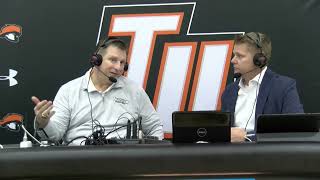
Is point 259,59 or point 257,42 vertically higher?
point 257,42

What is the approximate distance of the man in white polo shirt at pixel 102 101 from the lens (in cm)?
243

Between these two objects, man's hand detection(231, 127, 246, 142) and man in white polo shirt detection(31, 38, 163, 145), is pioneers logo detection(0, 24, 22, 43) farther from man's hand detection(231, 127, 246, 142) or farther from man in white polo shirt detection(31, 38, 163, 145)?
man's hand detection(231, 127, 246, 142)

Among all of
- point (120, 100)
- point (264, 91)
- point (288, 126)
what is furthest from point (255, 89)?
point (288, 126)

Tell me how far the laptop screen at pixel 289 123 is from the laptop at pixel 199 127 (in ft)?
0.34

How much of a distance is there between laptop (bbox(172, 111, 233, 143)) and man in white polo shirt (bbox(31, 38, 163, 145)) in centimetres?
110

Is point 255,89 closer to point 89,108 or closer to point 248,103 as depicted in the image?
point 248,103

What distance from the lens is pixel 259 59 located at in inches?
91.9

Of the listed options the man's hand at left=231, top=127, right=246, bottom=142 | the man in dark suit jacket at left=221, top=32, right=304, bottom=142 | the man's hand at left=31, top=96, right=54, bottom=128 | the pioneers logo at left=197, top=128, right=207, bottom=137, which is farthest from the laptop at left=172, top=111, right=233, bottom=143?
the man in dark suit jacket at left=221, top=32, right=304, bottom=142

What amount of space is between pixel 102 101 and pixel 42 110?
617 millimetres

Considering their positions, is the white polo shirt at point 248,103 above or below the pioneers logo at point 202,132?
above

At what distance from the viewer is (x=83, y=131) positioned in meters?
2.42

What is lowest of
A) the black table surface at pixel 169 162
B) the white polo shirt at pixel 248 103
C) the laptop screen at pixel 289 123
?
the black table surface at pixel 169 162

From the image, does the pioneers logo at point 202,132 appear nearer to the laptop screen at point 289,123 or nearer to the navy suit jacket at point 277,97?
the laptop screen at point 289,123

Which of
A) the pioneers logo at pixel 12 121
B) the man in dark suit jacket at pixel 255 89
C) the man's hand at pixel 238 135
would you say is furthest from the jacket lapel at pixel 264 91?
the pioneers logo at pixel 12 121
